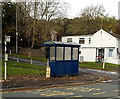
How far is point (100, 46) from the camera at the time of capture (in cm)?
4350

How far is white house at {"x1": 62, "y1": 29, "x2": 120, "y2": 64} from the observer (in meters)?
41.6

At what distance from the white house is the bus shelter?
63.5 ft

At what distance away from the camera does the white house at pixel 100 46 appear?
136 feet

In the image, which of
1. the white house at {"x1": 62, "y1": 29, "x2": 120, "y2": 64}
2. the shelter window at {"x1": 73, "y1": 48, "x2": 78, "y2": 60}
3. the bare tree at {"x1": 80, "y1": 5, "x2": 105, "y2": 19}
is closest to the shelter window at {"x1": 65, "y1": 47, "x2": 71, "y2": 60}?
the shelter window at {"x1": 73, "y1": 48, "x2": 78, "y2": 60}

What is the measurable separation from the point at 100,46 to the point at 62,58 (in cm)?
2476

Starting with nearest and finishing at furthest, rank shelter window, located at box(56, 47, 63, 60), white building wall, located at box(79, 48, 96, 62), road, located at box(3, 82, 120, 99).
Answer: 1. road, located at box(3, 82, 120, 99)
2. shelter window, located at box(56, 47, 63, 60)
3. white building wall, located at box(79, 48, 96, 62)

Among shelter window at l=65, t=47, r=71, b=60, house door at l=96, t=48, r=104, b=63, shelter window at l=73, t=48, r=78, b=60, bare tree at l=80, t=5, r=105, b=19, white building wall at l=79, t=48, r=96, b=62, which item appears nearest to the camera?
shelter window at l=65, t=47, r=71, b=60

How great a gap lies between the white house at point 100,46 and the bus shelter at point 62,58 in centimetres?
1936

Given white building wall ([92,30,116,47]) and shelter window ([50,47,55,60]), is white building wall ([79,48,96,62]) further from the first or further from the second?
shelter window ([50,47,55,60])

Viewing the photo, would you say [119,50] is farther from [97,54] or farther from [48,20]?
[48,20]

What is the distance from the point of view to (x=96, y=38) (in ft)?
145

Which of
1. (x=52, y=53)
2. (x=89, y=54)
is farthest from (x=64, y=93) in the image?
(x=89, y=54)

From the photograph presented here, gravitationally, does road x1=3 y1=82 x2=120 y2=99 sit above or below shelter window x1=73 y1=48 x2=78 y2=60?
below

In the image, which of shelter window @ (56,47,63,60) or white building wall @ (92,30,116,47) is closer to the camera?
shelter window @ (56,47,63,60)
